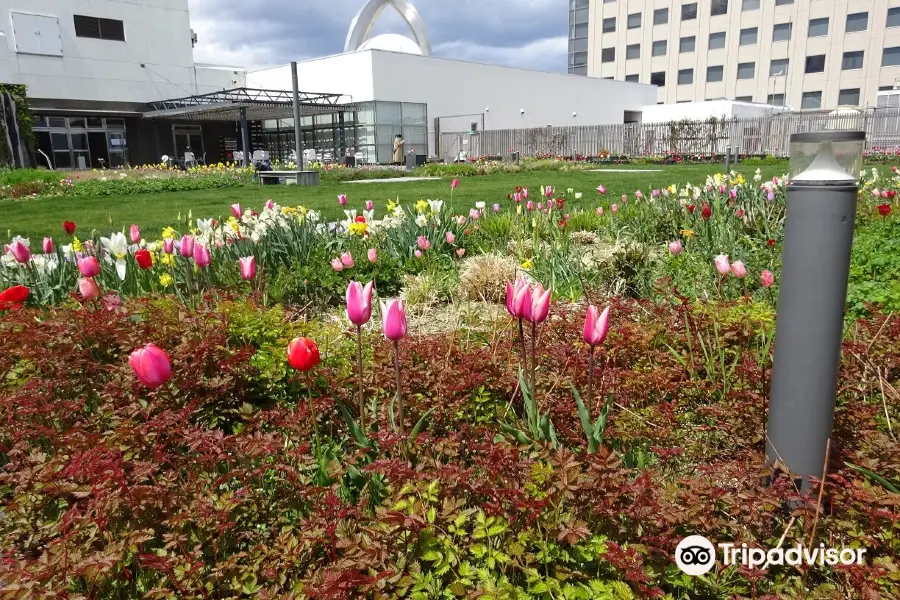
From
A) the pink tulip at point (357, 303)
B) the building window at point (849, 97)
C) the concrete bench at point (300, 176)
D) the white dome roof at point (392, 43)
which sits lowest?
the pink tulip at point (357, 303)

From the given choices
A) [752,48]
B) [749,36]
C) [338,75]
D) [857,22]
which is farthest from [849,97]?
[338,75]

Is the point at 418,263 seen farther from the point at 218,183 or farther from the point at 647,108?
the point at 647,108

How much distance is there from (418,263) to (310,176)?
12289mm

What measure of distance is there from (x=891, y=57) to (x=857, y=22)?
3.61 meters

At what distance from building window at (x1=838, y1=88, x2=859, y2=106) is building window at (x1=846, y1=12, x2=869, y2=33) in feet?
14.2

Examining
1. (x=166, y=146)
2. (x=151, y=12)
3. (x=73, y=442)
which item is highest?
(x=151, y=12)

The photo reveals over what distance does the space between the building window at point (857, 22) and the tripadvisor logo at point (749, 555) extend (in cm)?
5653

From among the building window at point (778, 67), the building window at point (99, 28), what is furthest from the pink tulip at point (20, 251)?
the building window at point (778, 67)

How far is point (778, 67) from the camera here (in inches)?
1930

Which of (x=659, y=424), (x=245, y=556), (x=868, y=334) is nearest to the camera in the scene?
(x=245, y=556)

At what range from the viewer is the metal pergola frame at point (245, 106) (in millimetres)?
26656

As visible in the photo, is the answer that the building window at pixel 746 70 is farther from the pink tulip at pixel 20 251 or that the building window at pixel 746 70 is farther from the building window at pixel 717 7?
the pink tulip at pixel 20 251

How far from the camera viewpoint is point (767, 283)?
284 cm

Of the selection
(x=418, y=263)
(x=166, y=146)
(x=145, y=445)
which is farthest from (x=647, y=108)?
(x=145, y=445)
